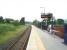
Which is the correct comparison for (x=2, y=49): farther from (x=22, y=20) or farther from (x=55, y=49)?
(x=22, y=20)

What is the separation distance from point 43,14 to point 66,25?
60.0m

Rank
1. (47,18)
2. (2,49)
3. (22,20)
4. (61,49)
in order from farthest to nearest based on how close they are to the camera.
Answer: (22,20) → (47,18) → (2,49) → (61,49)

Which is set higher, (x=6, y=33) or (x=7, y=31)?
(x=6, y=33)

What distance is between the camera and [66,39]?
20062mm

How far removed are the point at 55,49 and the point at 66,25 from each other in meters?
4.76

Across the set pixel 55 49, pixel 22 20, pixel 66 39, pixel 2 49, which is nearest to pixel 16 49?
pixel 2 49

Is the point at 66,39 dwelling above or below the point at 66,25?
below

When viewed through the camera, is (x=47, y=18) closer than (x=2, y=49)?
No

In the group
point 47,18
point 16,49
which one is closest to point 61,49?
point 16,49

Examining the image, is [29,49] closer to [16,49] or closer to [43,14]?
[16,49]

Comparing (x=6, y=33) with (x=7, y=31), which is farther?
(x=7, y=31)

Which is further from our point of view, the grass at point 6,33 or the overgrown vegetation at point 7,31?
the overgrown vegetation at point 7,31

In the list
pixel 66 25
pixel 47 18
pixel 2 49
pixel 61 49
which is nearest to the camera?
pixel 61 49

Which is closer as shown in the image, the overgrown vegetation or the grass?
the grass
